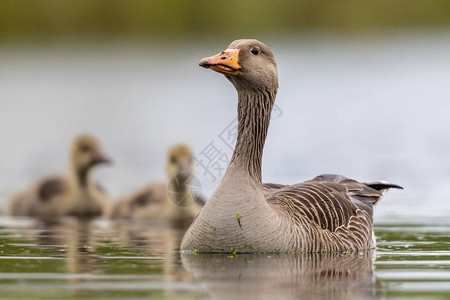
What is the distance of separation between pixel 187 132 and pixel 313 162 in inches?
259

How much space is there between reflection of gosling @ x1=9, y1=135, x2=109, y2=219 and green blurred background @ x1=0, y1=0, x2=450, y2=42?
29348mm

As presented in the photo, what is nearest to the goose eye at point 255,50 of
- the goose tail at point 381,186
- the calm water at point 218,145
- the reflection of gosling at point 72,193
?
the calm water at point 218,145

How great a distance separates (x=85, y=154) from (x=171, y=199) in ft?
9.20

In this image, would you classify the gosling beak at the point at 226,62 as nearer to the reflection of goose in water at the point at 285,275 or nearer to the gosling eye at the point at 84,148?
the reflection of goose in water at the point at 285,275

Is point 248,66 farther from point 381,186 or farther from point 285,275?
point 381,186

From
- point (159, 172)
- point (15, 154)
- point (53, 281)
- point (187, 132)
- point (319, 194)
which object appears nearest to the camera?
point (53, 281)

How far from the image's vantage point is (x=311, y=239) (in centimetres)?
1018

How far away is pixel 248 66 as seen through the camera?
33.8 ft

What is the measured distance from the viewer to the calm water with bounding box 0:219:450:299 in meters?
7.38

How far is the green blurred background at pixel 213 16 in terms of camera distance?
4841cm

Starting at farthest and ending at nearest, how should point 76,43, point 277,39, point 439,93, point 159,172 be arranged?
point 76,43 < point 277,39 < point 439,93 < point 159,172

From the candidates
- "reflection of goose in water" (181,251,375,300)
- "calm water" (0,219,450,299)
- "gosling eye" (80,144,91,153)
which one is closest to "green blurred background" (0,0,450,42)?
"gosling eye" (80,144,91,153)

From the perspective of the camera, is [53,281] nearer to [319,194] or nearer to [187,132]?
[319,194]

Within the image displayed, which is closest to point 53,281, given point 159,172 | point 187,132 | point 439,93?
point 159,172
